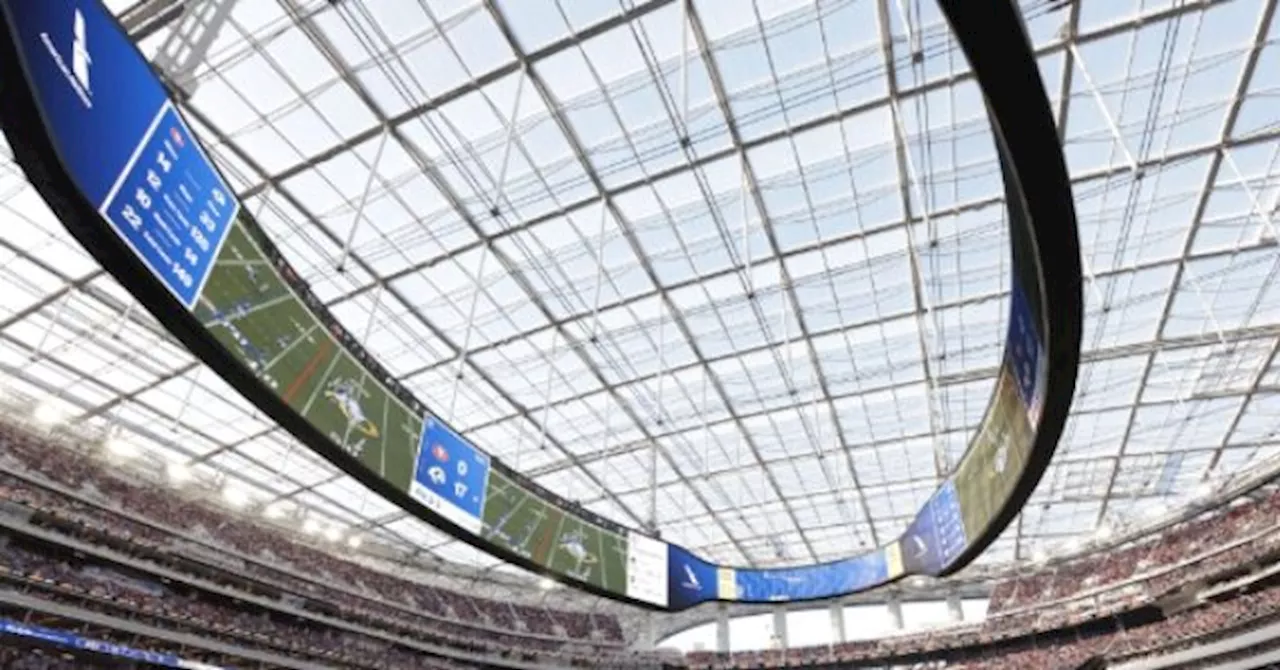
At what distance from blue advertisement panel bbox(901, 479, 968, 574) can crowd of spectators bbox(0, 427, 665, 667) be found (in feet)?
81.2

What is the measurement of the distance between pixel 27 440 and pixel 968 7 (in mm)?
32571

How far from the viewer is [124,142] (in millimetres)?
6324

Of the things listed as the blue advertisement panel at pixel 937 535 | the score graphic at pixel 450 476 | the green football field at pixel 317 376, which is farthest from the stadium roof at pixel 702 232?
the green football field at pixel 317 376

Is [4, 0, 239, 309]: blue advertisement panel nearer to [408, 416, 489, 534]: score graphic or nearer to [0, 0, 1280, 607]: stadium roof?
[408, 416, 489, 534]: score graphic

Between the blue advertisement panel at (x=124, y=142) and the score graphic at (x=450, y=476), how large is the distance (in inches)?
192

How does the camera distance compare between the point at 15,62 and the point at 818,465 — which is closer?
the point at 15,62

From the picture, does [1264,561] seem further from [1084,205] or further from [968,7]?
[968,7]

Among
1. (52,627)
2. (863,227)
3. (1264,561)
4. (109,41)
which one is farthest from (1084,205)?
(52,627)

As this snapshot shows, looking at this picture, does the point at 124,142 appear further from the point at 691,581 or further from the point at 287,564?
the point at 287,564

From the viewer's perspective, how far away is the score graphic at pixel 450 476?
38.1ft

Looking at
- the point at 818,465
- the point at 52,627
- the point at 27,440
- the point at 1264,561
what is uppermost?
the point at 818,465

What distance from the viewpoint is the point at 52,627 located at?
73.3 feet

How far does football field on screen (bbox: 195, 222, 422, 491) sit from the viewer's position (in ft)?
26.2

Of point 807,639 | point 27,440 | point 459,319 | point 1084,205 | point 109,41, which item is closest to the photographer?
point 109,41
